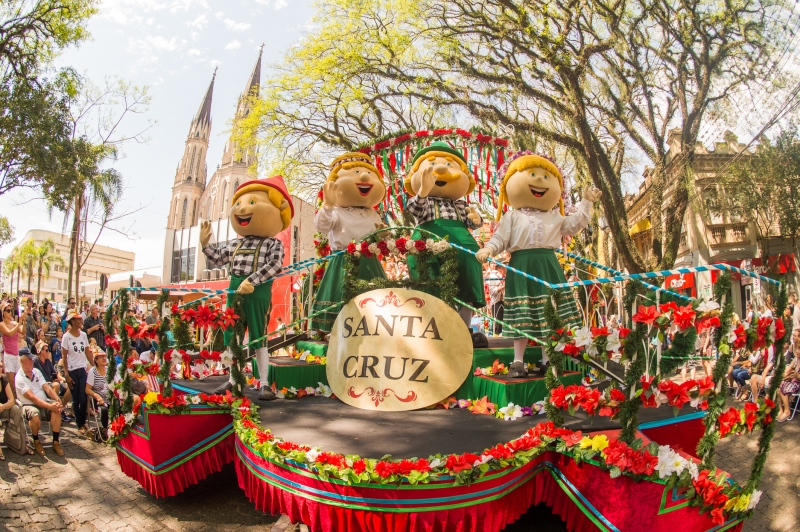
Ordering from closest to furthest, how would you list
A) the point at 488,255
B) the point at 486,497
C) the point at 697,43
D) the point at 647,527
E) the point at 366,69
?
the point at 647,527
the point at 486,497
the point at 488,255
the point at 697,43
the point at 366,69

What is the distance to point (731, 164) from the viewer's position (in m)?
15.6

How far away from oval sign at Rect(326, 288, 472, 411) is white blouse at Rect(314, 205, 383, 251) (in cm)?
109

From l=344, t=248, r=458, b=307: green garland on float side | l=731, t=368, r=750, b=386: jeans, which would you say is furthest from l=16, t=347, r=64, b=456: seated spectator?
l=731, t=368, r=750, b=386: jeans

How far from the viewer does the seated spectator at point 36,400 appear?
20.6ft

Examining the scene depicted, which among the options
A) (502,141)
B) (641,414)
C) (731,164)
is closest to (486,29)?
(502,141)

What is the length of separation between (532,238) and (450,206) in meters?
1.14

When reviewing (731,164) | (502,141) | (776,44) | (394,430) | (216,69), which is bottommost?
(394,430)

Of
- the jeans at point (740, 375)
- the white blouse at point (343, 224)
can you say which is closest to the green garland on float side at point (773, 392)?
the white blouse at point (343, 224)

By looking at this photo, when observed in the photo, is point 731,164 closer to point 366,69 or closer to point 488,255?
point 366,69

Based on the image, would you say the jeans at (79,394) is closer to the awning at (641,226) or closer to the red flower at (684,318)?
the red flower at (684,318)

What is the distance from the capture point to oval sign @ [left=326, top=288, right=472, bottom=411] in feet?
13.7

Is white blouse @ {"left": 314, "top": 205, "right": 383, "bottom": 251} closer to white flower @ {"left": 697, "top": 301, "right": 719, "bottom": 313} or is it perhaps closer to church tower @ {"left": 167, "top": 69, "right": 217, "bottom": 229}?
white flower @ {"left": 697, "top": 301, "right": 719, "bottom": 313}

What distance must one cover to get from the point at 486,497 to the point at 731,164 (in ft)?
53.2

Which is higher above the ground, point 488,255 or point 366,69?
point 366,69
